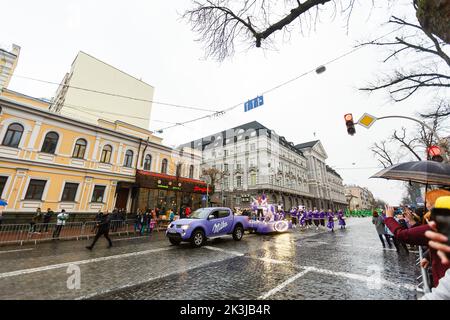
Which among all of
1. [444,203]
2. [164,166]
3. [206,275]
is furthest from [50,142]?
[444,203]

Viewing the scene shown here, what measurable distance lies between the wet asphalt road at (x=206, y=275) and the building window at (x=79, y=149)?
35.0 ft

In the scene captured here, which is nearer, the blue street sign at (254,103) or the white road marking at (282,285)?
the white road marking at (282,285)

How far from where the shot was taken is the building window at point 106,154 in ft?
61.5

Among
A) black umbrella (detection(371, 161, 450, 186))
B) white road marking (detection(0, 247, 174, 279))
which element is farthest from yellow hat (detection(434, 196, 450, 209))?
white road marking (detection(0, 247, 174, 279))

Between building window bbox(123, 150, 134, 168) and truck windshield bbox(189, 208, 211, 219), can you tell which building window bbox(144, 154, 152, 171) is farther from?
truck windshield bbox(189, 208, 211, 219)

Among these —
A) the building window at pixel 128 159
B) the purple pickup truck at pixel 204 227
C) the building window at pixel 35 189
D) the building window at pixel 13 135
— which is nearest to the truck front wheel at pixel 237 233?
the purple pickup truck at pixel 204 227

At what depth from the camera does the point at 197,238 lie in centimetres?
931

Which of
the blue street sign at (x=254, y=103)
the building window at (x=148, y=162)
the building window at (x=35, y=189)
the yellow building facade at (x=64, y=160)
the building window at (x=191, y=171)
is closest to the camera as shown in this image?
the blue street sign at (x=254, y=103)

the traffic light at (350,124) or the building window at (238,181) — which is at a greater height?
the building window at (238,181)

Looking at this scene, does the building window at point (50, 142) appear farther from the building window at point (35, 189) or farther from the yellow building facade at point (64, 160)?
the building window at point (35, 189)

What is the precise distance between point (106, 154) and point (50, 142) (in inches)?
166

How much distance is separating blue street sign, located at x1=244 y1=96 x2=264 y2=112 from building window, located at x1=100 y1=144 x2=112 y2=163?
51.9 feet

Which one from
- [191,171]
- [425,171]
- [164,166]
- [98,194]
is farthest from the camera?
[191,171]

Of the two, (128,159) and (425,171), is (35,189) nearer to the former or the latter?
(128,159)
